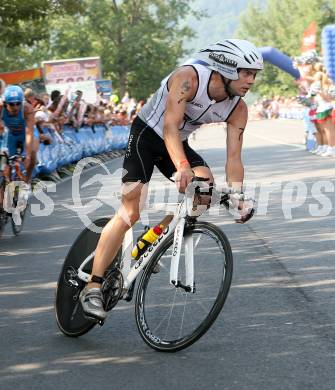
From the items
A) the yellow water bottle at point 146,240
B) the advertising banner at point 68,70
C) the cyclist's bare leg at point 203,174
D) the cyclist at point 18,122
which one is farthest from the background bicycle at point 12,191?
the advertising banner at point 68,70

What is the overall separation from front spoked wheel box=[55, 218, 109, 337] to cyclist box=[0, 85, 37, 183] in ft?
17.7

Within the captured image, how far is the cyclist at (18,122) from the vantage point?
11492mm

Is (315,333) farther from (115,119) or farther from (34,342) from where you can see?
(115,119)

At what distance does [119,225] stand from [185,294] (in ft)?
1.89

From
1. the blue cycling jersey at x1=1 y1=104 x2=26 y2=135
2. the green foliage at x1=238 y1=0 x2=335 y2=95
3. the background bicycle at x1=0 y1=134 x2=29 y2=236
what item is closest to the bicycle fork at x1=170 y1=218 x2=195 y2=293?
the background bicycle at x1=0 y1=134 x2=29 y2=236

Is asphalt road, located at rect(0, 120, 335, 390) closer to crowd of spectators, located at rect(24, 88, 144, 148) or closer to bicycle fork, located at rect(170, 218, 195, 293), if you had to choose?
bicycle fork, located at rect(170, 218, 195, 293)

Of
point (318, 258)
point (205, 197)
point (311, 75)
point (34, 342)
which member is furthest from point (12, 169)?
point (311, 75)

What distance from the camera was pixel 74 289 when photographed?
236 inches

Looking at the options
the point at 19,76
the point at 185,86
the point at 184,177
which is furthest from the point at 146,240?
the point at 19,76

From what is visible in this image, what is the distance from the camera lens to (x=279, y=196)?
14.1 metres

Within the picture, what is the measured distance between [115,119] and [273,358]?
2833 centimetres

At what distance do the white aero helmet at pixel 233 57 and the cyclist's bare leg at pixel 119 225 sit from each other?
0.84m

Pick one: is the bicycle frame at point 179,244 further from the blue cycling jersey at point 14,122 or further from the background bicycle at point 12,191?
the blue cycling jersey at point 14,122

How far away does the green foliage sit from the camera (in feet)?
326
